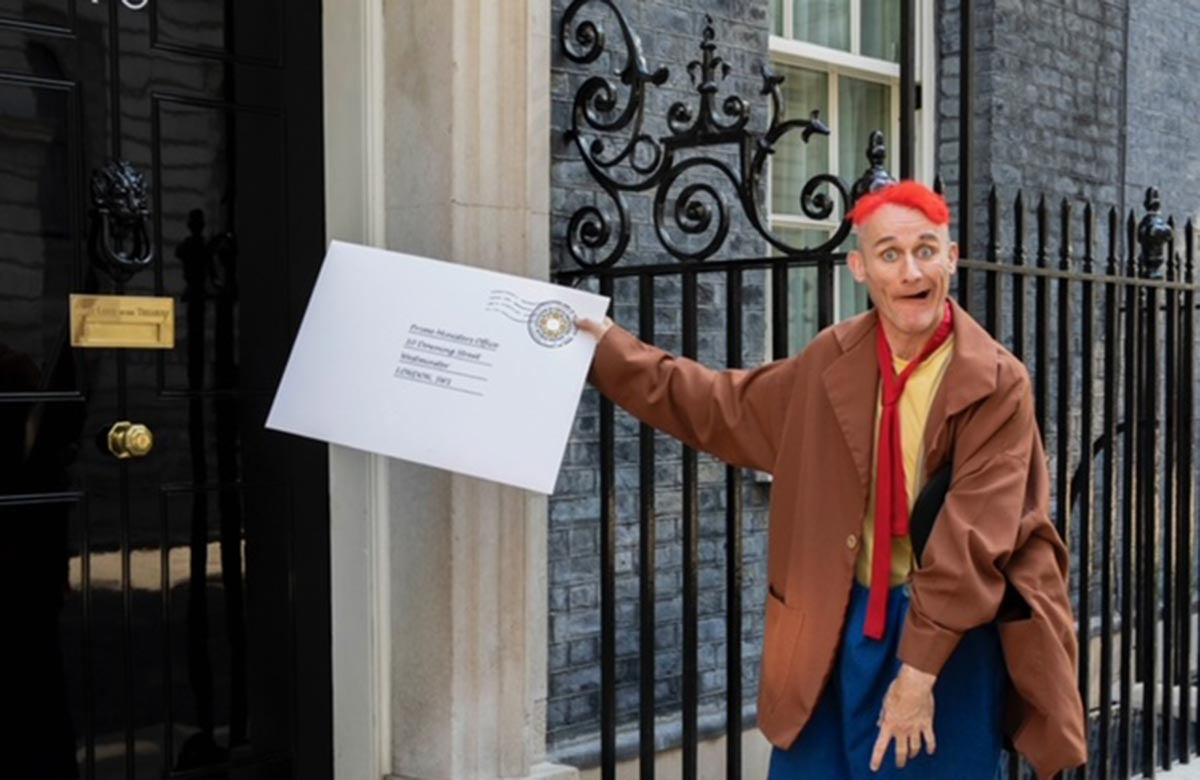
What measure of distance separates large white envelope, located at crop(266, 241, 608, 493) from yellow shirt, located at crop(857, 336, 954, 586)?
2.30ft

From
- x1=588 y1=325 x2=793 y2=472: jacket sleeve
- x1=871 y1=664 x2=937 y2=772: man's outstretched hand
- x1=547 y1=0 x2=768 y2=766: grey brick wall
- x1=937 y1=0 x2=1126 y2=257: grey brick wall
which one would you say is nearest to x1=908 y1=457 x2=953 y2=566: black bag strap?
x1=871 y1=664 x2=937 y2=772: man's outstretched hand

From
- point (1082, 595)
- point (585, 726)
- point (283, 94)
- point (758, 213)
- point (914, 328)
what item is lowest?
point (585, 726)

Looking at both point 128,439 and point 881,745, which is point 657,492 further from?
point 881,745

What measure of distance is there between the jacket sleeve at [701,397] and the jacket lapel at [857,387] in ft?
0.55

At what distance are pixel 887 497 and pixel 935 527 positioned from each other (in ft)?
0.41

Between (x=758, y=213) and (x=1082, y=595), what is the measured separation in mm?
1465

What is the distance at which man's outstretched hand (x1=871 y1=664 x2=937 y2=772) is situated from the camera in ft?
9.00

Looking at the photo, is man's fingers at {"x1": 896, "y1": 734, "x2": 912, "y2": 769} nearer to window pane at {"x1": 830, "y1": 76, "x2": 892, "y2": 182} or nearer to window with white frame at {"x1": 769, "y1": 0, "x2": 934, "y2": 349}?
window with white frame at {"x1": 769, "y1": 0, "x2": 934, "y2": 349}

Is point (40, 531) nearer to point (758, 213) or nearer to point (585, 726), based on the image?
point (758, 213)

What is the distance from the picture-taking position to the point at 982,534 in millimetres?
2727

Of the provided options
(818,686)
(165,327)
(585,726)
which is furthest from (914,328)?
(585,726)

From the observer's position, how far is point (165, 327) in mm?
3488

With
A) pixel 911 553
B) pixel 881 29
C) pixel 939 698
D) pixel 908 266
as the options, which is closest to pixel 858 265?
pixel 908 266

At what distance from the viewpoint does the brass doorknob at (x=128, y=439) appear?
3398 millimetres
